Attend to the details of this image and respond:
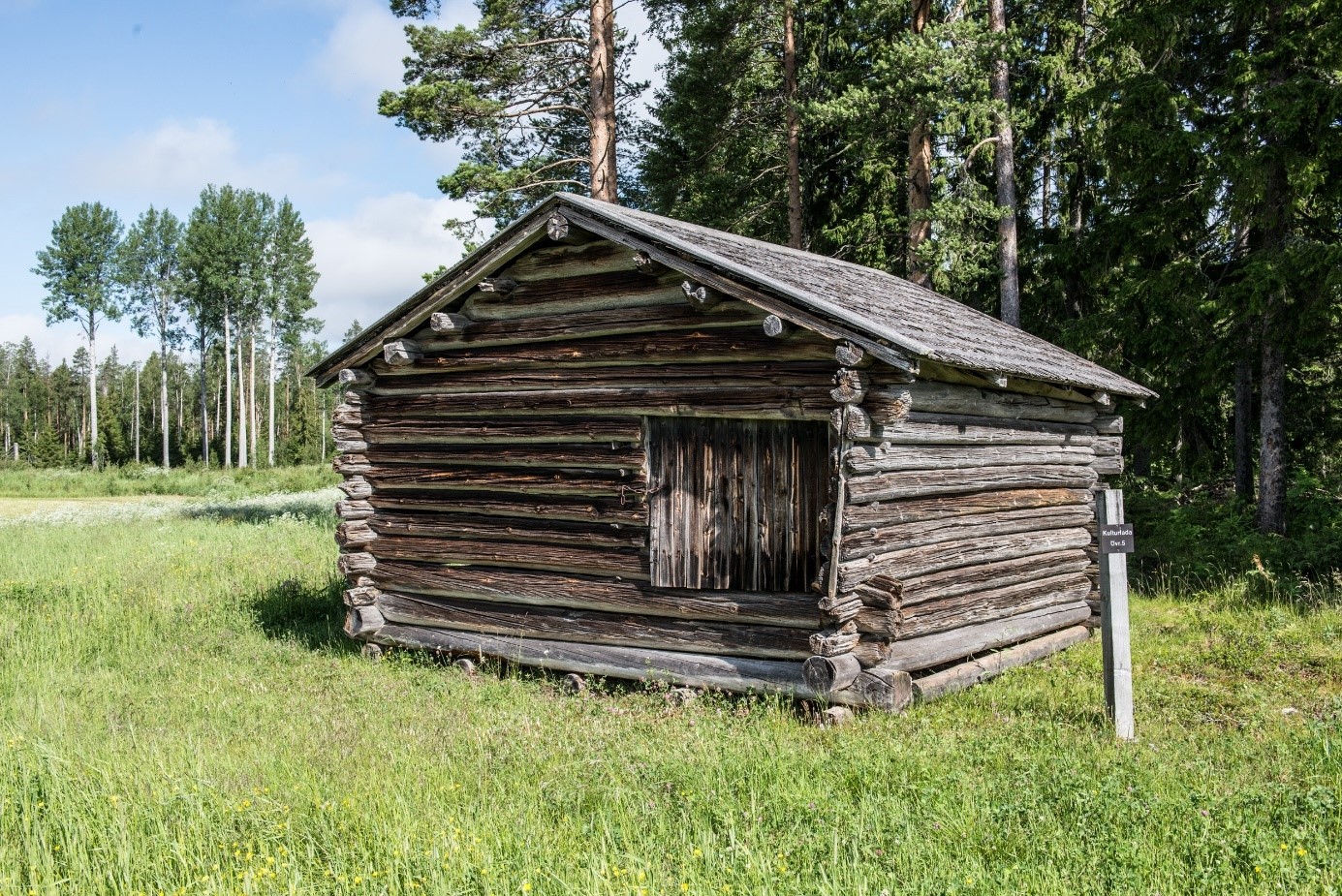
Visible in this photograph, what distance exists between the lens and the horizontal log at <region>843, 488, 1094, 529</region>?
7941mm

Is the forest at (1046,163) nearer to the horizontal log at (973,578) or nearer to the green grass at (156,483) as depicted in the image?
the horizontal log at (973,578)

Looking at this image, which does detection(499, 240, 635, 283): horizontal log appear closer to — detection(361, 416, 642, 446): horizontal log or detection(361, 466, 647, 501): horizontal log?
detection(361, 416, 642, 446): horizontal log

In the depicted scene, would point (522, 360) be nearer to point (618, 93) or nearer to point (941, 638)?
point (941, 638)

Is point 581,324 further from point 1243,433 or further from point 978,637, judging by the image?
point 1243,433

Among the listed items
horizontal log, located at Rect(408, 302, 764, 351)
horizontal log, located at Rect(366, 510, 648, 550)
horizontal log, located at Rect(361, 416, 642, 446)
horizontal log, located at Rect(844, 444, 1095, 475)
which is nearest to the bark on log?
horizontal log, located at Rect(844, 444, 1095, 475)

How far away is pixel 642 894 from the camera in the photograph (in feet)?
13.9

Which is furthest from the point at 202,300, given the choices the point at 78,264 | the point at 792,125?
the point at 792,125

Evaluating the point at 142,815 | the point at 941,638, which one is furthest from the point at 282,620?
the point at 941,638

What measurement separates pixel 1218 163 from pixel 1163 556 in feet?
18.6

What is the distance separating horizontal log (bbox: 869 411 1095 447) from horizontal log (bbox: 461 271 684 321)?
7.18 ft

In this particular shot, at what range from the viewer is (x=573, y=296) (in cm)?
950

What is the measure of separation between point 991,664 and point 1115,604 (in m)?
2.59

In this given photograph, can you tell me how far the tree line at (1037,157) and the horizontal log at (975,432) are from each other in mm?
3944

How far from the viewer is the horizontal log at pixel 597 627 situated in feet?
27.5
